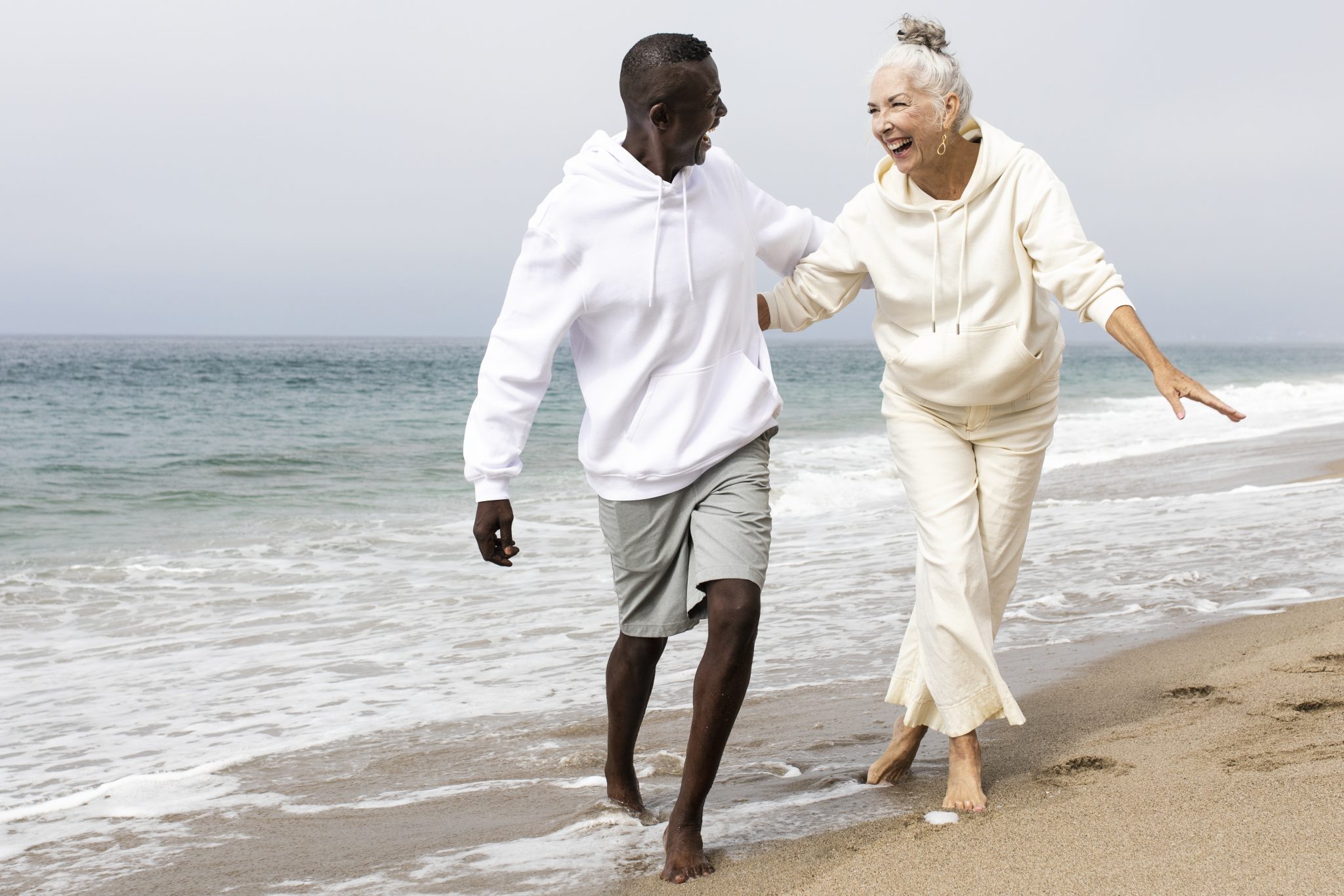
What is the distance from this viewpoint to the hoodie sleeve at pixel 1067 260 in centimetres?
286

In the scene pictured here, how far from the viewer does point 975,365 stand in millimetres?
3080

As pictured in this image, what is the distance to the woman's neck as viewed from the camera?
3.06 meters

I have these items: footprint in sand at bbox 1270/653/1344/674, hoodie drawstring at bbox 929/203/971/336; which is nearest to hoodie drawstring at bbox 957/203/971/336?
hoodie drawstring at bbox 929/203/971/336

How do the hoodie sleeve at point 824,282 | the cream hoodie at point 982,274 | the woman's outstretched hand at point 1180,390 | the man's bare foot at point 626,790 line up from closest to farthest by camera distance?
the woman's outstretched hand at point 1180,390, the cream hoodie at point 982,274, the man's bare foot at point 626,790, the hoodie sleeve at point 824,282

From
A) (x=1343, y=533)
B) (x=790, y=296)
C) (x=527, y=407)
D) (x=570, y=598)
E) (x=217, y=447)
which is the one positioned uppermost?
(x=790, y=296)

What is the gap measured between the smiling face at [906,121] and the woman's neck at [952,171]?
22 mm

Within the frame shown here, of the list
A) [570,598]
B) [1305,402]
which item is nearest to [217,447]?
[570,598]

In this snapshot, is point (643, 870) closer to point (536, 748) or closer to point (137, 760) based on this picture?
point (536, 748)

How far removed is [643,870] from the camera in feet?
9.24

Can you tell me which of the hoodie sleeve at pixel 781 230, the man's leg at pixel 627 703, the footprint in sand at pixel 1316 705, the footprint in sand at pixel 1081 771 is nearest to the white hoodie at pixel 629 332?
the hoodie sleeve at pixel 781 230

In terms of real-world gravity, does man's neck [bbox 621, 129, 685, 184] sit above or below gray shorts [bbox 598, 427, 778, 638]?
above

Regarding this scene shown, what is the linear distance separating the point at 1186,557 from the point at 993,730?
3140mm

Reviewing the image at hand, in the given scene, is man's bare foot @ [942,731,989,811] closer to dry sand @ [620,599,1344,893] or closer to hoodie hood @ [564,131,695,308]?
dry sand @ [620,599,1344,893]

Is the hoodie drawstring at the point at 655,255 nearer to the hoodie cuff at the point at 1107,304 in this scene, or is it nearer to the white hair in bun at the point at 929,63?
the white hair in bun at the point at 929,63
